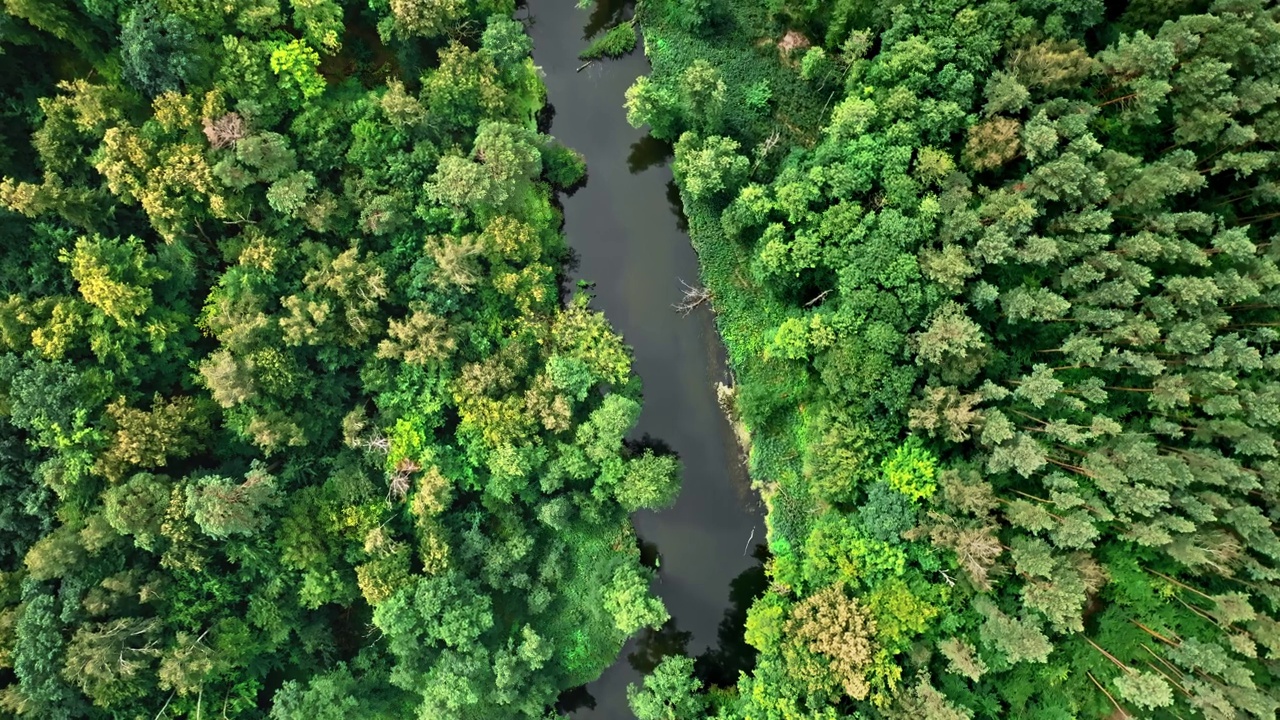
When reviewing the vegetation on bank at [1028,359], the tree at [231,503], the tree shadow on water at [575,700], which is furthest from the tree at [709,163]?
the tree shadow on water at [575,700]

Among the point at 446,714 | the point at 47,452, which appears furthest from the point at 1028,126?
the point at 47,452

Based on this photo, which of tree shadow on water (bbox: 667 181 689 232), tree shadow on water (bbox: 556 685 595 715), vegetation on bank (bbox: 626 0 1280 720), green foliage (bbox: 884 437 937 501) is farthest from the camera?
tree shadow on water (bbox: 667 181 689 232)

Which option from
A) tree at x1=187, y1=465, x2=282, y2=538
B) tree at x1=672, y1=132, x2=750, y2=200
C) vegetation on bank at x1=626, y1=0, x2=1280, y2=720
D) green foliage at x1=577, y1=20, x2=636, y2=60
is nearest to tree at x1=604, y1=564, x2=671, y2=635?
vegetation on bank at x1=626, y1=0, x2=1280, y2=720

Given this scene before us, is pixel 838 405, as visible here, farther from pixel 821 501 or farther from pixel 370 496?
pixel 370 496

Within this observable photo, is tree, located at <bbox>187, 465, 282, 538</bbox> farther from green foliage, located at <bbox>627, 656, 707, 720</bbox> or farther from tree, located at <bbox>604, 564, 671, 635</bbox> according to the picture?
green foliage, located at <bbox>627, 656, 707, 720</bbox>

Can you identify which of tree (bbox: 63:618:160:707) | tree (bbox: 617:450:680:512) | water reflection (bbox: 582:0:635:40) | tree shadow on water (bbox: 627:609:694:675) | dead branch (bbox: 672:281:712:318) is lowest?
tree (bbox: 63:618:160:707)

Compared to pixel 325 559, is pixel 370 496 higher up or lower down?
higher up

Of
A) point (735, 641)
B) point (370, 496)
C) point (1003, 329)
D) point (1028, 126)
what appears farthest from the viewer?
point (735, 641)
